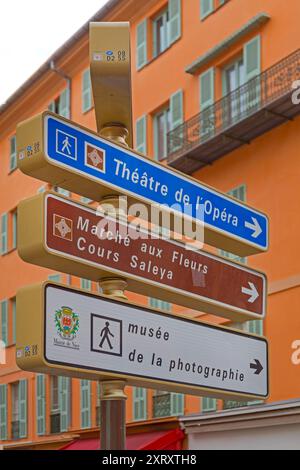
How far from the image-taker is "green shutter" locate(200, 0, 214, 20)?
66.8 ft

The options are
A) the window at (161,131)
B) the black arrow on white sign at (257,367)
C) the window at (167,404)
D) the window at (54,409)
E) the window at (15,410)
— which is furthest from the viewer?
the window at (15,410)

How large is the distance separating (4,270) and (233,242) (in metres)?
25.6

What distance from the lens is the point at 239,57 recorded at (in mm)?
19422

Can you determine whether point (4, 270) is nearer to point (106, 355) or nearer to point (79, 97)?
point (79, 97)

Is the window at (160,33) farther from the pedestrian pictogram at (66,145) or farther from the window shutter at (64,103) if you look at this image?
the pedestrian pictogram at (66,145)

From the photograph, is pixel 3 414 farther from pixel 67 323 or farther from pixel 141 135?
pixel 67 323

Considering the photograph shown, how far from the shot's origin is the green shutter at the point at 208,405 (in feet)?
61.4

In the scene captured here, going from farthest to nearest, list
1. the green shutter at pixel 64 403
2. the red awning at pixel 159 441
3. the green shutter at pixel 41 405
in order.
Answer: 1. the green shutter at pixel 41 405
2. the green shutter at pixel 64 403
3. the red awning at pixel 159 441

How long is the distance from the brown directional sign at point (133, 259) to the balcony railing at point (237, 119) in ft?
38.4

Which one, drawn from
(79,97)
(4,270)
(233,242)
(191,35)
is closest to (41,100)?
(79,97)

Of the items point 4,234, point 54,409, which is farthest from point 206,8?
point 4,234

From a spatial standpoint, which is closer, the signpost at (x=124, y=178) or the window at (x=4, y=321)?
the signpost at (x=124, y=178)

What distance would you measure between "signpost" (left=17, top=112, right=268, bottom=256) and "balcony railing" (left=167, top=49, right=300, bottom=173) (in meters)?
11.5

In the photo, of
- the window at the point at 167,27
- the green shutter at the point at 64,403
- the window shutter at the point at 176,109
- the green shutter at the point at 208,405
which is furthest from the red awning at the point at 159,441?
the window at the point at 167,27
